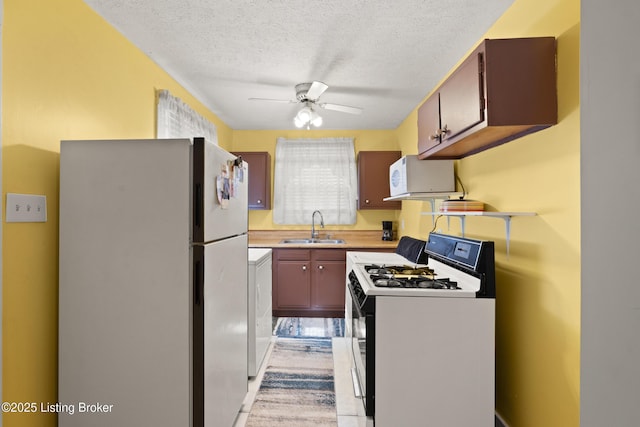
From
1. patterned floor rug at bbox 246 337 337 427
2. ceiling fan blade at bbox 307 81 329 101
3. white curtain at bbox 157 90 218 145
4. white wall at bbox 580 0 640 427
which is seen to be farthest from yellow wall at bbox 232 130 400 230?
white wall at bbox 580 0 640 427

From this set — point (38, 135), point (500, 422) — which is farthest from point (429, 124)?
point (38, 135)

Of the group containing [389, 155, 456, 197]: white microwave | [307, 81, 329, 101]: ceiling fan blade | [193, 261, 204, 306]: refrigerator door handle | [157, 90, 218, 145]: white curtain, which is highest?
[307, 81, 329, 101]: ceiling fan blade

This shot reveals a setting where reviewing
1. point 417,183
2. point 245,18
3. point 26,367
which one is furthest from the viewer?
point 417,183

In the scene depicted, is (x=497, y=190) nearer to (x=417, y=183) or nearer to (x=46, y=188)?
(x=417, y=183)

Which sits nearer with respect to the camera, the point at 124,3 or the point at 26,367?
the point at 26,367

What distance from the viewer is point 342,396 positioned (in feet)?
7.20

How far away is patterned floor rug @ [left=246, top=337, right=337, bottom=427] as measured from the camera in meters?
1.96

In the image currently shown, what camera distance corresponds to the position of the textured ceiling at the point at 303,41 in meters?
1.74

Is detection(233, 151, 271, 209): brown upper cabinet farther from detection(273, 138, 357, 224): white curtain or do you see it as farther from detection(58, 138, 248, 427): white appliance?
detection(58, 138, 248, 427): white appliance

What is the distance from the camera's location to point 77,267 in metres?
1.42

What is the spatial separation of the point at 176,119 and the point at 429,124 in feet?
6.44

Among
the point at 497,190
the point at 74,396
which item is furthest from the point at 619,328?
the point at 74,396

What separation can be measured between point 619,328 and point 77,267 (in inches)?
71.1

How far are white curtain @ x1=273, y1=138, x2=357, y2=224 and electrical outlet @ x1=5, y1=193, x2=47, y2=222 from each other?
295 centimetres
